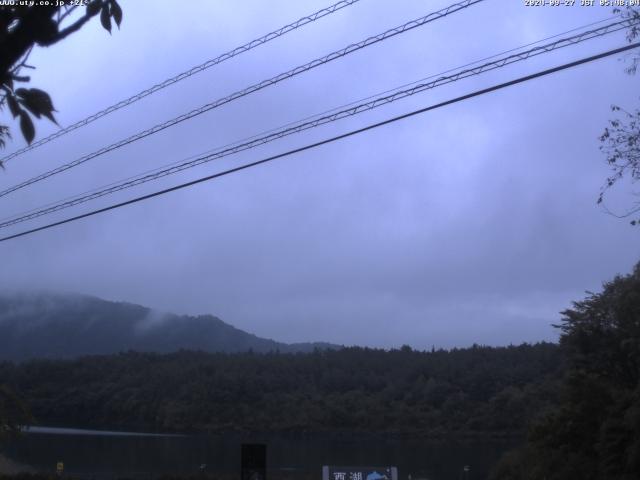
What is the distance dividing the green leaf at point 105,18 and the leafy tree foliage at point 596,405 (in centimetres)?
1766

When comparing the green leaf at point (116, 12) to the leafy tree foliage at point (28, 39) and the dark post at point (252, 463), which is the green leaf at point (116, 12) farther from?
the dark post at point (252, 463)

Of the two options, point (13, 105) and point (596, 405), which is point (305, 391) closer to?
point (596, 405)

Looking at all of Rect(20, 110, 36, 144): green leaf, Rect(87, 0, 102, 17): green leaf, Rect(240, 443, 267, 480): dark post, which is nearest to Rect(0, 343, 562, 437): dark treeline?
Rect(240, 443, 267, 480): dark post

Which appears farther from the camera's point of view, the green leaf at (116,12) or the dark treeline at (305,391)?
the dark treeline at (305,391)

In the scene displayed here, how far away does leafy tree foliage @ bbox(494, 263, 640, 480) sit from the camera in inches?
798

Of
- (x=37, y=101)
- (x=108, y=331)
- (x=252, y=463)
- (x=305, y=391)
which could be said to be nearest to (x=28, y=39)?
(x=37, y=101)

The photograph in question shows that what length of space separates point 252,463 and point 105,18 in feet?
37.4

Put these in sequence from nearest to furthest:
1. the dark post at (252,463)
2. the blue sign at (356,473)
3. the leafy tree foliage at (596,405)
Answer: the dark post at (252,463) → the blue sign at (356,473) → the leafy tree foliage at (596,405)

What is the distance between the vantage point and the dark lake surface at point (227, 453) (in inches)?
1490

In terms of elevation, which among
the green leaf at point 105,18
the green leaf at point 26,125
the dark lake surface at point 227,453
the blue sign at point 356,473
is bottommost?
the dark lake surface at point 227,453

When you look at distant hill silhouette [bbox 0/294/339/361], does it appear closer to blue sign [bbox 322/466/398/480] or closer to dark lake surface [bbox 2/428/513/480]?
dark lake surface [bbox 2/428/513/480]

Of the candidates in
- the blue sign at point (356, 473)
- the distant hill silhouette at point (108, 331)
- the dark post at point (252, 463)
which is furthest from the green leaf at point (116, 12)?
the distant hill silhouette at point (108, 331)

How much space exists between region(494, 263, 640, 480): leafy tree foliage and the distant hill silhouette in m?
95.1

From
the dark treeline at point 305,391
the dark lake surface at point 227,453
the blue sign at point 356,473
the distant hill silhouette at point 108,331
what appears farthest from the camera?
the distant hill silhouette at point 108,331
